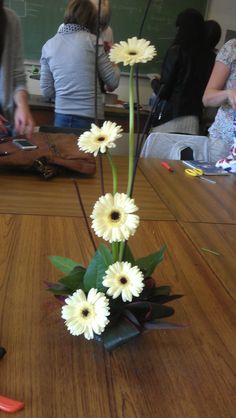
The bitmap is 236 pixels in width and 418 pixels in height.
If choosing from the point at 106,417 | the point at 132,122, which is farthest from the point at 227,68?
the point at 106,417

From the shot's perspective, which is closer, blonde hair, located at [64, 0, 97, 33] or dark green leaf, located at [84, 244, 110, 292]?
dark green leaf, located at [84, 244, 110, 292]

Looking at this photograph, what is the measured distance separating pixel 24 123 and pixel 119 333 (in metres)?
1.11

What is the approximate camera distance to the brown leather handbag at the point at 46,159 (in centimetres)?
140

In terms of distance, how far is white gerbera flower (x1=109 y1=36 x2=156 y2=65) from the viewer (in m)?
0.56

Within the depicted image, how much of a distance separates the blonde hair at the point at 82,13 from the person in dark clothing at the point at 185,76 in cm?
66

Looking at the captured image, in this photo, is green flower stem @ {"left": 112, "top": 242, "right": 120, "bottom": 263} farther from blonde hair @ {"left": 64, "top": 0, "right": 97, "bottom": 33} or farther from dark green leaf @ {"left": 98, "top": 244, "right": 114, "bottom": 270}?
blonde hair @ {"left": 64, "top": 0, "right": 97, "bottom": 33}

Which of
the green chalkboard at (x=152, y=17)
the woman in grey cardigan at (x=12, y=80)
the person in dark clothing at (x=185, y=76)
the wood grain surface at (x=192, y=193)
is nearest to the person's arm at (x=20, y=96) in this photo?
the woman in grey cardigan at (x=12, y=80)

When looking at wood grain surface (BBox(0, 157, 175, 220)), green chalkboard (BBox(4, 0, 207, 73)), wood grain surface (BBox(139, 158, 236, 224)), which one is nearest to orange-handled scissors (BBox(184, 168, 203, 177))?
wood grain surface (BBox(139, 158, 236, 224))

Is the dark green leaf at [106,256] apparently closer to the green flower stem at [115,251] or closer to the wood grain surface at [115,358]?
the green flower stem at [115,251]

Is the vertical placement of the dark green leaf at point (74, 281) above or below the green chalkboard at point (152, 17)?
below

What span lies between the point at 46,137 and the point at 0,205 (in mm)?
527

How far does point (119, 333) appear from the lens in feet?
2.07

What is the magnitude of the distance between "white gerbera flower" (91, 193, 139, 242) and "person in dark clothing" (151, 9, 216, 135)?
86.6 inches

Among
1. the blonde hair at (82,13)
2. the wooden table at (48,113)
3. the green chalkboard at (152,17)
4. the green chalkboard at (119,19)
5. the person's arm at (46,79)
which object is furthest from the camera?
the green chalkboard at (152,17)
